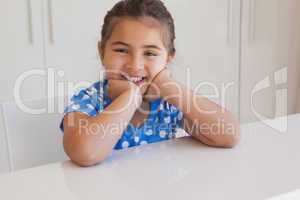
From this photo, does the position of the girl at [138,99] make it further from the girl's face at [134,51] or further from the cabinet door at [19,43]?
the cabinet door at [19,43]

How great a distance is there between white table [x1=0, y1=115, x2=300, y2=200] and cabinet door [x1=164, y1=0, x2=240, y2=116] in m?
1.16

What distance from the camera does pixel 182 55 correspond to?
1995 millimetres

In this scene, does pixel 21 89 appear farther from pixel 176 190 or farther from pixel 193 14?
pixel 176 190

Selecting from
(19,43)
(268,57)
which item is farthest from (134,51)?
(268,57)

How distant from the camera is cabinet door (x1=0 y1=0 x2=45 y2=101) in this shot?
162 centimetres

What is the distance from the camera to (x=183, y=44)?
2.00 meters

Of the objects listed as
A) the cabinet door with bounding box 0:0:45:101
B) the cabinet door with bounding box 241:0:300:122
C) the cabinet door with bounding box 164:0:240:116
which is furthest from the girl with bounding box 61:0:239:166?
the cabinet door with bounding box 241:0:300:122

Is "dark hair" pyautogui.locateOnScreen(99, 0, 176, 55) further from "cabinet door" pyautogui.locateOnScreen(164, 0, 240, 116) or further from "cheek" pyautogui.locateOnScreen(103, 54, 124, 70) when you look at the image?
"cabinet door" pyautogui.locateOnScreen(164, 0, 240, 116)

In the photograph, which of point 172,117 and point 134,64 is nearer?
point 134,64

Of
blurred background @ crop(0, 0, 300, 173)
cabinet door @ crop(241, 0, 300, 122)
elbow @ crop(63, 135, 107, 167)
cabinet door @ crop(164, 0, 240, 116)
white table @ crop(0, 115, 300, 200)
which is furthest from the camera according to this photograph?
cabinet door @ crop(241, 0, 300, 122)

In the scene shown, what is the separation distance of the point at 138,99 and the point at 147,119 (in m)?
0.15

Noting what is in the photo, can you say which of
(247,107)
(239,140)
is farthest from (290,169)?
(247,107)

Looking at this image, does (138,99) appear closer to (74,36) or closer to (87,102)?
(87,102)

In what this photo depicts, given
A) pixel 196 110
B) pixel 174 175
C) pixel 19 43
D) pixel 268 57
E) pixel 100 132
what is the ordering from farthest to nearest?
pixel 268 57 → pixel 19 43 → pixel 196 110 → pixel 100 132 → pixel 174 175
